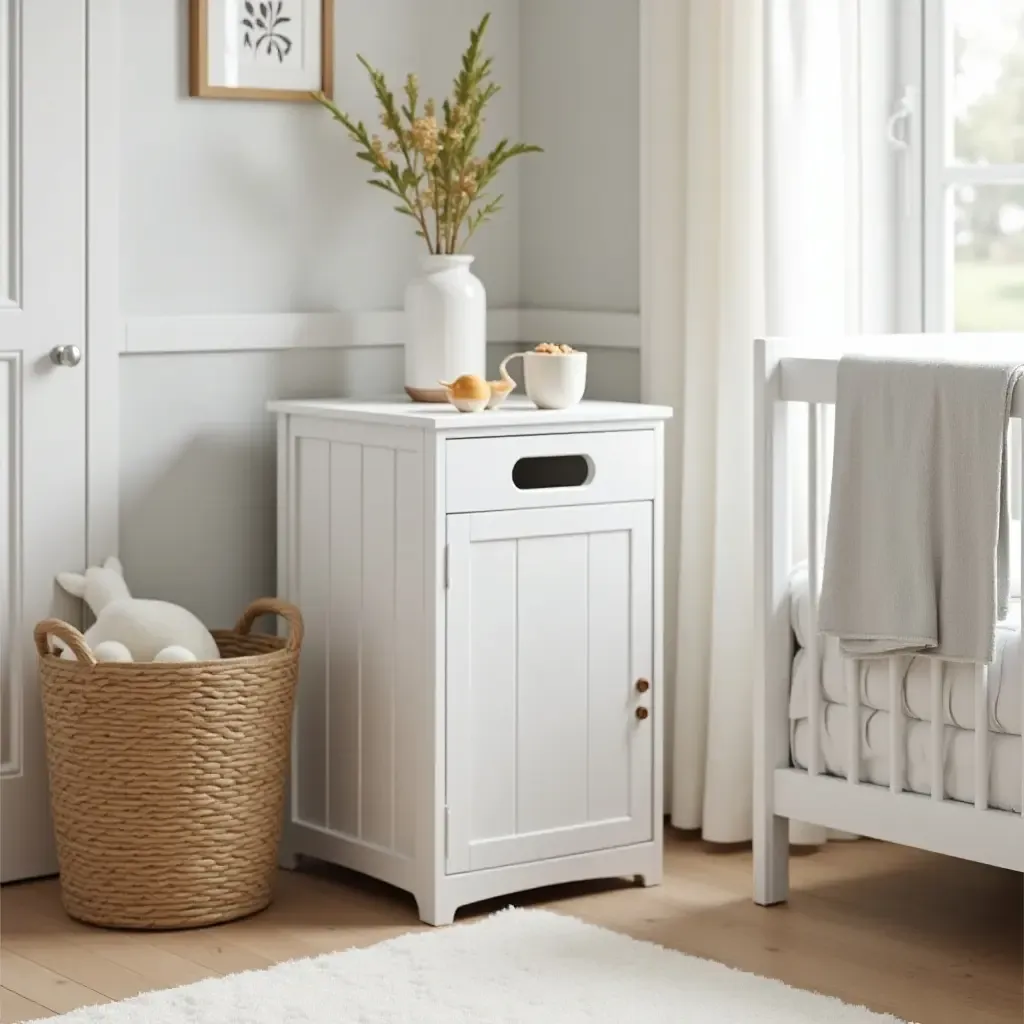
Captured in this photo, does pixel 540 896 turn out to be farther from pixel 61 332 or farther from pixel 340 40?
pixel 340 40

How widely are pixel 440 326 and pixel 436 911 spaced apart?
914 millimetres

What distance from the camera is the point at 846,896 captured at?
109 inches

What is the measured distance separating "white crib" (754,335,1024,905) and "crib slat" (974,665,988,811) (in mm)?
51

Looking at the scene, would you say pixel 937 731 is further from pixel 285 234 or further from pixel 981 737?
pixel 285 234

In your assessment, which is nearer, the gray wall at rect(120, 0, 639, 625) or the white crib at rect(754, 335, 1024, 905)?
the white crib at rect(754, 335, 1024, 905)

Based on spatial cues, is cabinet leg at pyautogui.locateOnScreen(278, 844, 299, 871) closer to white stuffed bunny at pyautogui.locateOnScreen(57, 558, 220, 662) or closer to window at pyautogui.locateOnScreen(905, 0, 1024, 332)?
white stuffed bunny at pyautogui.locateOnScreen(57, 558, 220, 662)

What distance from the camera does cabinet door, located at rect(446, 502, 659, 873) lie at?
2.66 metres

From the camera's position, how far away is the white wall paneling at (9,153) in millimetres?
2756

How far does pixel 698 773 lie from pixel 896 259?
0.92m

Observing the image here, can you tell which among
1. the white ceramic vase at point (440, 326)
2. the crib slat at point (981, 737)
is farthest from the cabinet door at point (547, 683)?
the crib slat at point (981, 737)

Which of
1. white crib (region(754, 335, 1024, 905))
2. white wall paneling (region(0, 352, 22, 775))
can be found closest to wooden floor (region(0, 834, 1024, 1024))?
white crib (region(754, 335, 1024, 905))

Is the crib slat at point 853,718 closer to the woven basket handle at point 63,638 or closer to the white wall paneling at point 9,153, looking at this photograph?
the woven basket handle at point 63,638

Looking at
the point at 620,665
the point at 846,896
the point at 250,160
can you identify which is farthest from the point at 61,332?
the point at 846,896

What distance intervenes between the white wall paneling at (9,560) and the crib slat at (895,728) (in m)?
1.31
